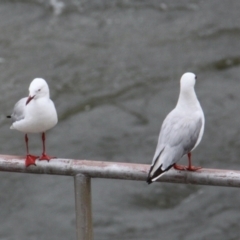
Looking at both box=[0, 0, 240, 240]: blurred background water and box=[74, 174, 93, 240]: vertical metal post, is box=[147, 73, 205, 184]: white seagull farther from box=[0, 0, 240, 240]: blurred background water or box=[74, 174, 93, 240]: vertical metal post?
box=[0, 0, 240, 240]: blurred background water

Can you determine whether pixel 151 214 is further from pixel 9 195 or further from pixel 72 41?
pixel 72 41

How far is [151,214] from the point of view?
756 centimetres

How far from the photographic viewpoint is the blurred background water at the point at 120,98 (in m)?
7.54

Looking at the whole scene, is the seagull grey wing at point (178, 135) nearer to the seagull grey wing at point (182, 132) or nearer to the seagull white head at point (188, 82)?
the seagull grey wing at point (182, 132)

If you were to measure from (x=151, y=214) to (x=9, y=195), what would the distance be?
153 centimetres

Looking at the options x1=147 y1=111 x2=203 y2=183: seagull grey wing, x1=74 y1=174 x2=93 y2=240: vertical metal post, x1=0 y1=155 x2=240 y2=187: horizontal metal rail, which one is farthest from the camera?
x1=147 y1=111 x2=203 y2=183: seagull grey wing

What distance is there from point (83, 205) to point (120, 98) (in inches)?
235

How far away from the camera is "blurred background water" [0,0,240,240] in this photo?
7535mm

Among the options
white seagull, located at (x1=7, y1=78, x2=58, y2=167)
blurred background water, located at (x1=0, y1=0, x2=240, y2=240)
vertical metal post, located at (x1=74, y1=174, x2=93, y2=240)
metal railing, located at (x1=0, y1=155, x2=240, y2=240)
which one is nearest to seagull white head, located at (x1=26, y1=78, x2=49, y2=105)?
white seagull, located at (x1=7, y1=78, x2=58, y2=167)

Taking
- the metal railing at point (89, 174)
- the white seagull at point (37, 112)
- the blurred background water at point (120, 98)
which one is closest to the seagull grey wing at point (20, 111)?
the white seagull at point (37, 112)

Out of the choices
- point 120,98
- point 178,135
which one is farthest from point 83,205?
point 120,98

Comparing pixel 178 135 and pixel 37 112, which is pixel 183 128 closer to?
pixel 178 135

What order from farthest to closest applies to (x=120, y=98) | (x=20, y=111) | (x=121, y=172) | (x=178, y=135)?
(x=120, y=98) < (x=20, y=111) < (x=178, y=135) < (x=121, y=172)

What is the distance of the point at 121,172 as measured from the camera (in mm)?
2926
